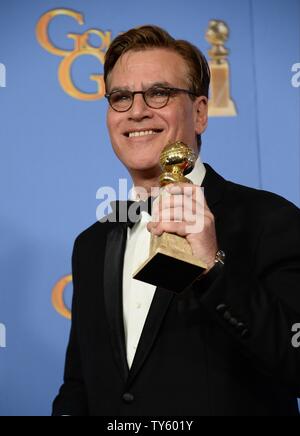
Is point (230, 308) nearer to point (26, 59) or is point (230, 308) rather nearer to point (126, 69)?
point (126, 69)

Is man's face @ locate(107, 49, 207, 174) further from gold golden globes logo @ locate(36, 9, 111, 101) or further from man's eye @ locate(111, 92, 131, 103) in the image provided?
gold golden globes logo @ locate(36, 9, 111, 101)

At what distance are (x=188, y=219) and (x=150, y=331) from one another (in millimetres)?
399

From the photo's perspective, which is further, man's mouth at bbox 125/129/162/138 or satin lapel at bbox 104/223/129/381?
man's mouth at bbox 125/129/162/138

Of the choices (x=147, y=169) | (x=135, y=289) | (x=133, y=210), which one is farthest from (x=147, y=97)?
(x=135, y=289)

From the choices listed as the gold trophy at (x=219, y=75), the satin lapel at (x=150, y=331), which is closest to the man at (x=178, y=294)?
the satin lapel at (x=150, y=331)

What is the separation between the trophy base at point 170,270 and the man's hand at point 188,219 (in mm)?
54

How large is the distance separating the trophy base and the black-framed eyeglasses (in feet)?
2.08

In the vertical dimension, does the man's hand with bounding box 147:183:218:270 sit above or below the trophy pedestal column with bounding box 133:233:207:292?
above

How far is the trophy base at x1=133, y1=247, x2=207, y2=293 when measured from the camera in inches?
42.7

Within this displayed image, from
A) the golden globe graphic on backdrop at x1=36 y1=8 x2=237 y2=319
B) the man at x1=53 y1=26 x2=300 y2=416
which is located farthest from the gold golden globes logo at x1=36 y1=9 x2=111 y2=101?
the man at x1=53 y1=26 x2=300 y2=416

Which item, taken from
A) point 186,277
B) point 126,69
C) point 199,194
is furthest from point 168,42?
point 186,277

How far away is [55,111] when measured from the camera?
254 cm

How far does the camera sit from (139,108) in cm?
165

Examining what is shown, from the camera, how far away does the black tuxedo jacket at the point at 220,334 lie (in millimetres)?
1259
